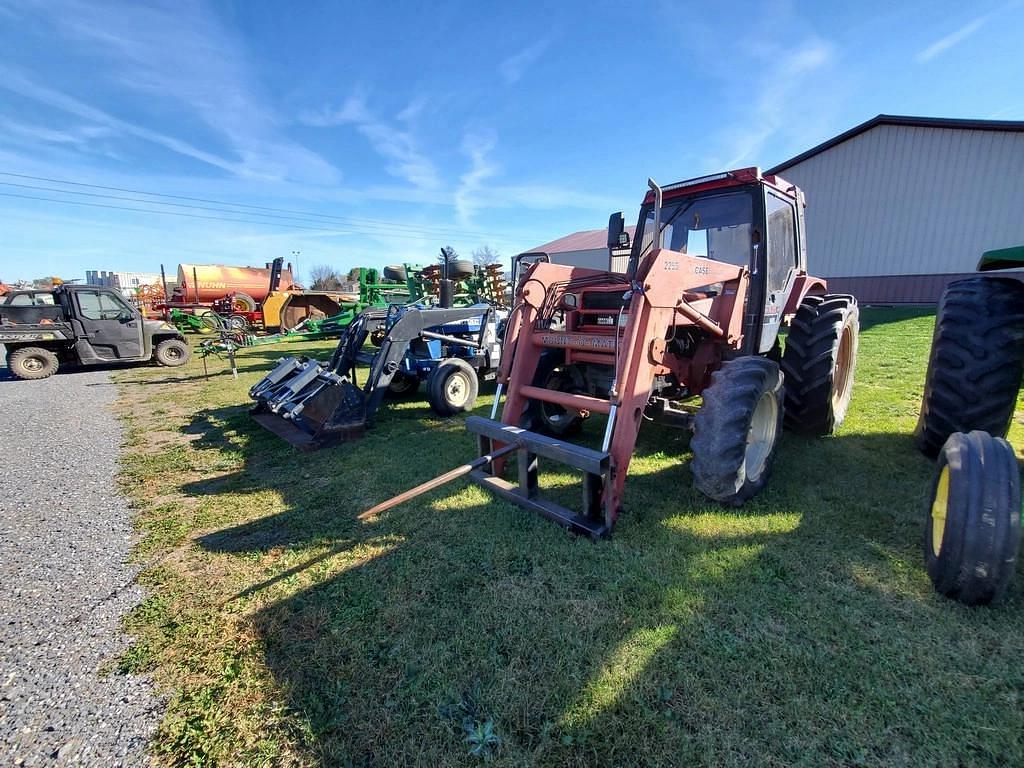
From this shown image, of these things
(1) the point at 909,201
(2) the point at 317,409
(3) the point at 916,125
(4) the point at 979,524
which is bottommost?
(2) the point at 317,409

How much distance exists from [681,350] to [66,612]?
14.9 feet

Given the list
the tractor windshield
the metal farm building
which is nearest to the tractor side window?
the tractor windshield

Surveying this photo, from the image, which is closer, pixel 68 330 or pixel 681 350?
pixel 681 350

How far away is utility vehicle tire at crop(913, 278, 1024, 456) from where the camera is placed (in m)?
3.52

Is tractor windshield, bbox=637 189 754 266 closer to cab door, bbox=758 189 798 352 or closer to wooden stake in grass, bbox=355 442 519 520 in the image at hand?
cab door, bbox=758 189 798 352

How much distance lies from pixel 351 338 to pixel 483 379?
224cm

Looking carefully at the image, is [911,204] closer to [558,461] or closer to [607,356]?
[607,356]

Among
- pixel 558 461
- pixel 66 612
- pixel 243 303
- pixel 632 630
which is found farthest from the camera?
pixel 243 303

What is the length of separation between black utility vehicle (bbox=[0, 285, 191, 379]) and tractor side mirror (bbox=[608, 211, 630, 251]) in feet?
38.9

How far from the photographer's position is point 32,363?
10344 mm

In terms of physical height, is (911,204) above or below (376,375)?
above

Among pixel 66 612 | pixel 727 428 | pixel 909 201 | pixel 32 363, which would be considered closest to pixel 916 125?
pixel 909 201

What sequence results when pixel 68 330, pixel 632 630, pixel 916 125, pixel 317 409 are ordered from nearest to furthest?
pixel 632 630 → pixel 317 409 → pixel 68 330 → pixel 916 125

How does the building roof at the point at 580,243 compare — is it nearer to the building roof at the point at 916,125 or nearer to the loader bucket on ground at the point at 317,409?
the building roof at the point at 916,125
